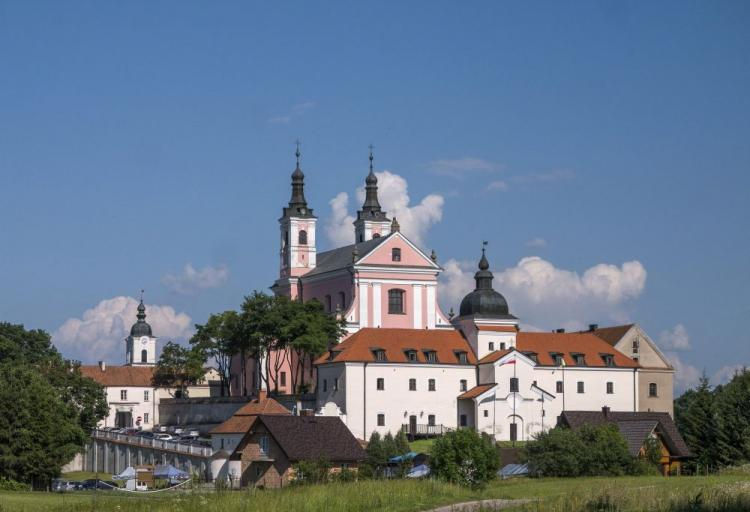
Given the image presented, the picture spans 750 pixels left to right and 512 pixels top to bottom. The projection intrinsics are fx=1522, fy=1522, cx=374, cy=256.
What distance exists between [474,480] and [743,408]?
64.1ft

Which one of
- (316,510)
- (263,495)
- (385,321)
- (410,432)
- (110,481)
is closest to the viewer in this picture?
(316,510)

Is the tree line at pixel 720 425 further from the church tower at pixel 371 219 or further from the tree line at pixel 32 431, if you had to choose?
the church tower at pixel 371 219

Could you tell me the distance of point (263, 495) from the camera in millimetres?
→ 45906

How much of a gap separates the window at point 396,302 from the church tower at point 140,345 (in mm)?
61259

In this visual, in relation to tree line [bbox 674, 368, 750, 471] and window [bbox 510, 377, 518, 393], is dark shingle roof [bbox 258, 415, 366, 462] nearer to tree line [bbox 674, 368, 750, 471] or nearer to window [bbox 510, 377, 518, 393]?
tree line [bbox 674, 368, 750, 471]

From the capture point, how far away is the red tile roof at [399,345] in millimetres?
96938

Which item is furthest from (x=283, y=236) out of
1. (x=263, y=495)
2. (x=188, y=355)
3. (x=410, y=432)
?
(x=263, y=495)

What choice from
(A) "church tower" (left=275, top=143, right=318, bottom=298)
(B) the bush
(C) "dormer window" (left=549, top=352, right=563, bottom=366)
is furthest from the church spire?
(B) the bush

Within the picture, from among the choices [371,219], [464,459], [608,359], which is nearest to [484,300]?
[608,359]

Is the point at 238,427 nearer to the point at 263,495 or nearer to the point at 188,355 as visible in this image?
the point at 188,355

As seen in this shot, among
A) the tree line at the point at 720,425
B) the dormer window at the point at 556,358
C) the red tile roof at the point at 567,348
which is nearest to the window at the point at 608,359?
the red tile roof at the point at 567,348

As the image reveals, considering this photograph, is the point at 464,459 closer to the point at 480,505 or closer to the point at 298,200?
the point at 480,505

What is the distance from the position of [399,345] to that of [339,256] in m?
19.6

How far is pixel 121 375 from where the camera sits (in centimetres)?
12744
